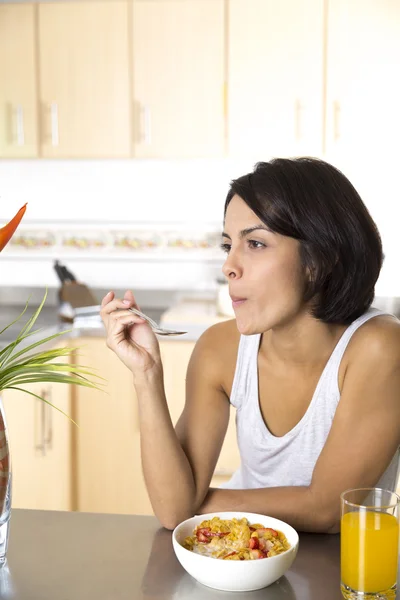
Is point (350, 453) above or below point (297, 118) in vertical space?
below

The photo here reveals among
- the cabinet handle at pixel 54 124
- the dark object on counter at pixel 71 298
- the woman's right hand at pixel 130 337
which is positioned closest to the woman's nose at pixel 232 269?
the woman's right hand at pixel 130 337

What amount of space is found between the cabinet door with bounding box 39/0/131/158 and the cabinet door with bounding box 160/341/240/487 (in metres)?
0.93

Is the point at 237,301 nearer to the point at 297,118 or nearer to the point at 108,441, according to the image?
the point at 108,441

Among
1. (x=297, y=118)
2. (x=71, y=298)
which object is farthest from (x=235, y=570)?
(x=297, y=118)

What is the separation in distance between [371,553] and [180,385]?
2.07m

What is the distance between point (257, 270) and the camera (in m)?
1.34

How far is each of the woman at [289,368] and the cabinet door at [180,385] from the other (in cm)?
145

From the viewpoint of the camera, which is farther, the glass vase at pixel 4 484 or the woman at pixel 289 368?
the woman at pixel 289 368

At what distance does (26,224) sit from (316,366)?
8.26 ft

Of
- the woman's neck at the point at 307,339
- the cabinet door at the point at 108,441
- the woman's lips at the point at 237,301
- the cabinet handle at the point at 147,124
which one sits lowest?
the cabinet door at the point at 108,441

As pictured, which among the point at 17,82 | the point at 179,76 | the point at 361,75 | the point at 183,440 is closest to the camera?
the point at 183,440

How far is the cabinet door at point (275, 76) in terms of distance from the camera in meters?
3.20

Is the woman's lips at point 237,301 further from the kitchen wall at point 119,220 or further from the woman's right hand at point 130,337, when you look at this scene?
the kitchen wall at point 119,220

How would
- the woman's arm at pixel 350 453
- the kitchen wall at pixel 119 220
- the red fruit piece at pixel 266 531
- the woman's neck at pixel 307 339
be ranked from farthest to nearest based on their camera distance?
1. the kitchen wall at pixel 119 220
2. the woman's neck at pixel 307 339
3. the woman's arm at pixel 350 453
4. the red fruit piece at pixel 266 531
